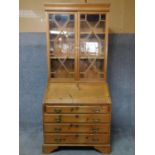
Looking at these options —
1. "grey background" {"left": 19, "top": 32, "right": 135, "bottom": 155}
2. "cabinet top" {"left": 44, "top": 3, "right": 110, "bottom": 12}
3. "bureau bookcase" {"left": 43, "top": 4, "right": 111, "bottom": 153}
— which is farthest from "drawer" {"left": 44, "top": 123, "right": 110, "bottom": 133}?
"cabinet top" {"left": 44, "top": 3, "right": 110, "bottom": 12}

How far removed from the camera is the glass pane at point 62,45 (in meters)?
2.55

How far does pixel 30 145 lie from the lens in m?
2.62

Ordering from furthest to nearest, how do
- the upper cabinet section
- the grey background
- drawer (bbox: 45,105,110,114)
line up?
1. the grey background
2. the upper cabinet section
3. drawer (bbox: 45,105,110,114)

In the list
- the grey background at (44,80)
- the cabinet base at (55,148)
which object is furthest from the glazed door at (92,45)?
the cabinet base at (55,148)

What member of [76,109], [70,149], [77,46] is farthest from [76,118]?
[77,46]

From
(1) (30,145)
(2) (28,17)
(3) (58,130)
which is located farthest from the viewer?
(2) (28,17)

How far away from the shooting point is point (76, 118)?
240 centimetres

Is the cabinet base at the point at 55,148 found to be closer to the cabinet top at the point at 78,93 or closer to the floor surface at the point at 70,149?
the floor surface at the point at 70,149

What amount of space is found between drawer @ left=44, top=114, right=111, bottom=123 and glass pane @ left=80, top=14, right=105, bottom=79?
1.63ft

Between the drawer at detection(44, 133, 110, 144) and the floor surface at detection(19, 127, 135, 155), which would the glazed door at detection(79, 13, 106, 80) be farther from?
the floor surface at detection(19, 127, 135, 155)

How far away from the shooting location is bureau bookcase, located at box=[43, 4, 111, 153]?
7.87ft

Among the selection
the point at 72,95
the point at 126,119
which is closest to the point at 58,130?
the point at 72,95
